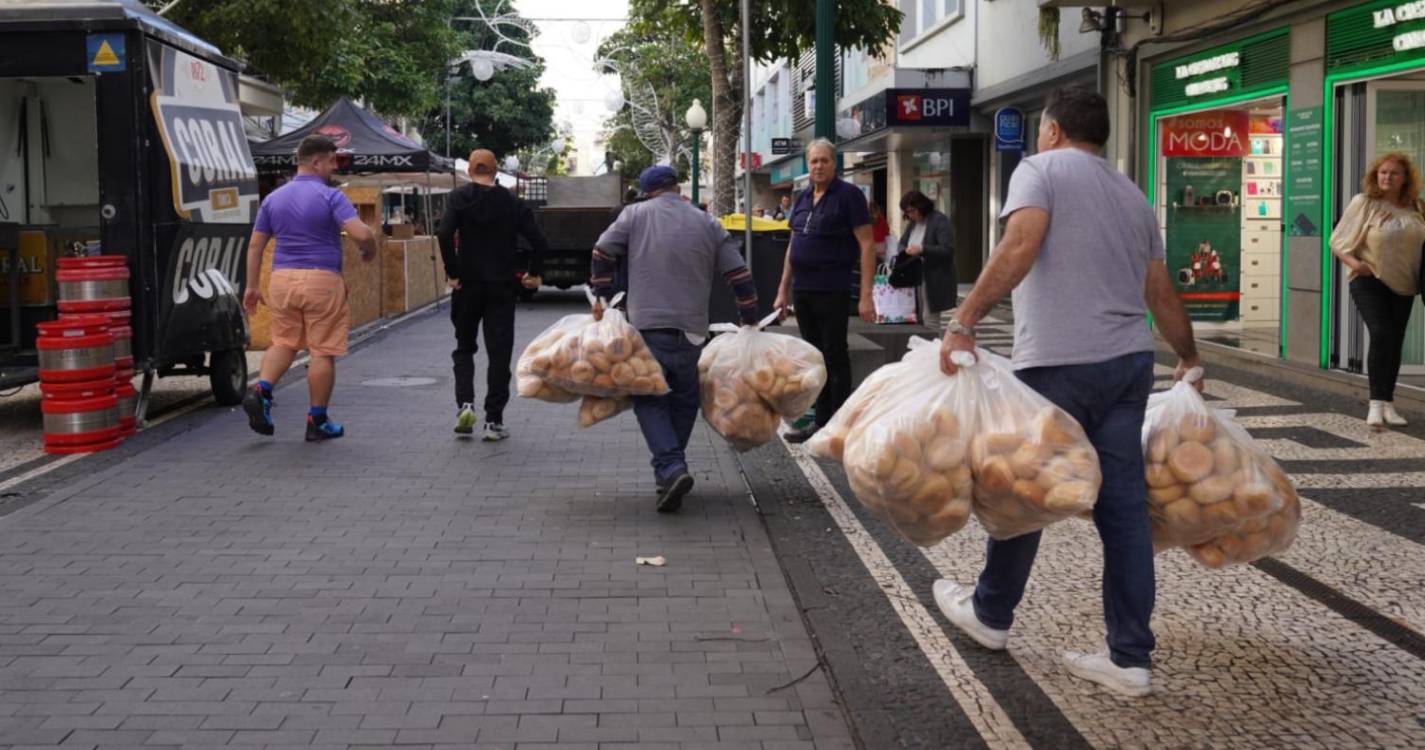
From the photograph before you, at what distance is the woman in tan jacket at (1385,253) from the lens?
9.27 metres

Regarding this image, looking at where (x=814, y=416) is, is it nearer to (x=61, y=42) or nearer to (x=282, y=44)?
(x=61, y=42)

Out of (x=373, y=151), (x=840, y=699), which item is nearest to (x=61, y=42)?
(x=840, y=699)

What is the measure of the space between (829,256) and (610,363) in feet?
6.57

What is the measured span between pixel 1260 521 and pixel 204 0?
18.6m

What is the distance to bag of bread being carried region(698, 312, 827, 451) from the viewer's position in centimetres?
740

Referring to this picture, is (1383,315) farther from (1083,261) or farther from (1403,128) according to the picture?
(1083,261)

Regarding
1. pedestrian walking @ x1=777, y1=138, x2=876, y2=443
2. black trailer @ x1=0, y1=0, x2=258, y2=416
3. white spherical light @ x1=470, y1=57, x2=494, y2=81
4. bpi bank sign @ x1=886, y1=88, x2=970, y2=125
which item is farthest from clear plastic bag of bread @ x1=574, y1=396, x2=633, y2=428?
white spherical light @ x1=470, y1=57, x2=494, y2=81

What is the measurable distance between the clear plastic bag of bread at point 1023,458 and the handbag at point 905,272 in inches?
307

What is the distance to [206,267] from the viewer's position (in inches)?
425

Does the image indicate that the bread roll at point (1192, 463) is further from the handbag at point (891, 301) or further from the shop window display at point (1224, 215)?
the shop window display at point (1224, 215)

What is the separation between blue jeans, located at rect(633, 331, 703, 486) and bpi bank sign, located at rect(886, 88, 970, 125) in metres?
17.2

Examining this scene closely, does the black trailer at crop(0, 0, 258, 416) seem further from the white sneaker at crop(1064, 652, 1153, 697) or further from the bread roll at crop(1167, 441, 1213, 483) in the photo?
the bread roll at crop(1167, 441, 1213, 483)

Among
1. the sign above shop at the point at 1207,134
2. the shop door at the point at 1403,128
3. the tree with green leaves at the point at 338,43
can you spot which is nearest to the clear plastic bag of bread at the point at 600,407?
Result: the shop door at the point at 1403,128

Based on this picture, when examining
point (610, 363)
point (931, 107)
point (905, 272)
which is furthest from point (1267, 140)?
point (610, 363)
